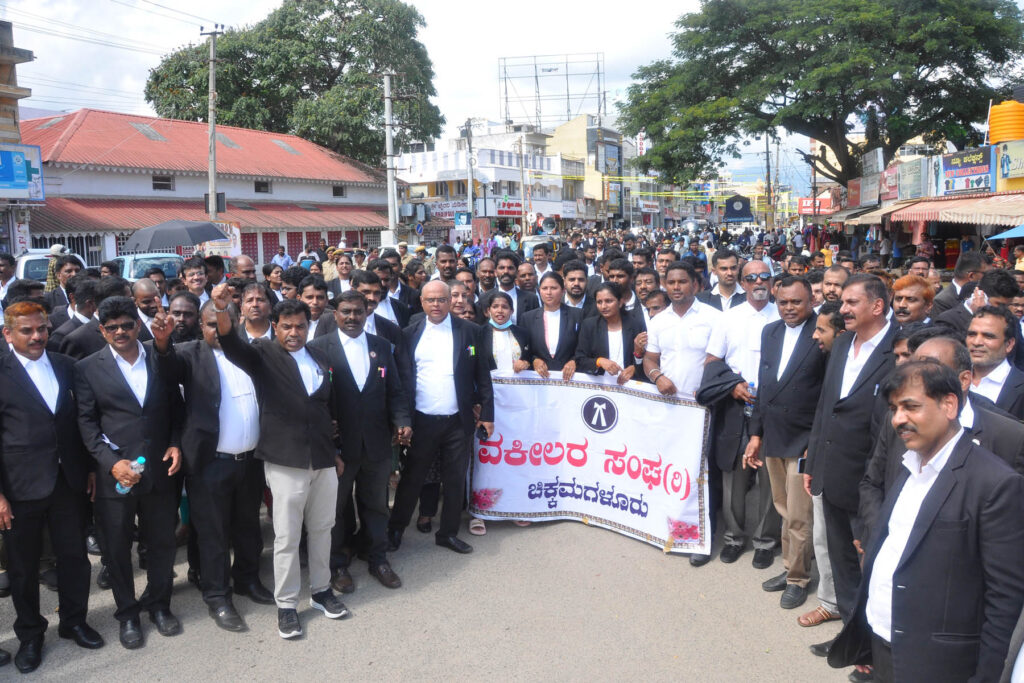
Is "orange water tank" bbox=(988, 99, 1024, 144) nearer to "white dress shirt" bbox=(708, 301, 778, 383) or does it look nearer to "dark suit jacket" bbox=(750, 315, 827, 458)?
"white dress shirt" bbox=(708, 301, 778, 383)

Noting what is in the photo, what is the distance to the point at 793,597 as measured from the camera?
4.83 m

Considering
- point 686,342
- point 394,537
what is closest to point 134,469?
point 394,537

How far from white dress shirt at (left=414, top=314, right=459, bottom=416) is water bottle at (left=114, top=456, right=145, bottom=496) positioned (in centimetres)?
188

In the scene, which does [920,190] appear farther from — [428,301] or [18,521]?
[18,521]

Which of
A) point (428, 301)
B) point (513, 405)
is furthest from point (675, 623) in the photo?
point (428, 301)

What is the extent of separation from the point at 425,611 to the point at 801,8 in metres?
29.1

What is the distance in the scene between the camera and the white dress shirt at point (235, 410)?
15.4 feet

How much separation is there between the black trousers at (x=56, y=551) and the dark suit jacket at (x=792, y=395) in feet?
13.4

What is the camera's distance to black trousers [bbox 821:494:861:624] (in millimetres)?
4242

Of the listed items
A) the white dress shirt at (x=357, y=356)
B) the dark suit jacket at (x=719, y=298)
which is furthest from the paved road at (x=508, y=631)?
the dark suit jacket at (x=719, y=298)

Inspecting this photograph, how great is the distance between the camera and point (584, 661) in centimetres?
423

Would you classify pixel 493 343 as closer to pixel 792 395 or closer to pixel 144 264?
pixel 792 395

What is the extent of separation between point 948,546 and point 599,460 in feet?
11.3

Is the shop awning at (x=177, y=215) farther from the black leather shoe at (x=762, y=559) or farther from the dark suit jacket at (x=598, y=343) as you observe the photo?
the black leather shoe at (x=762, y=559)
